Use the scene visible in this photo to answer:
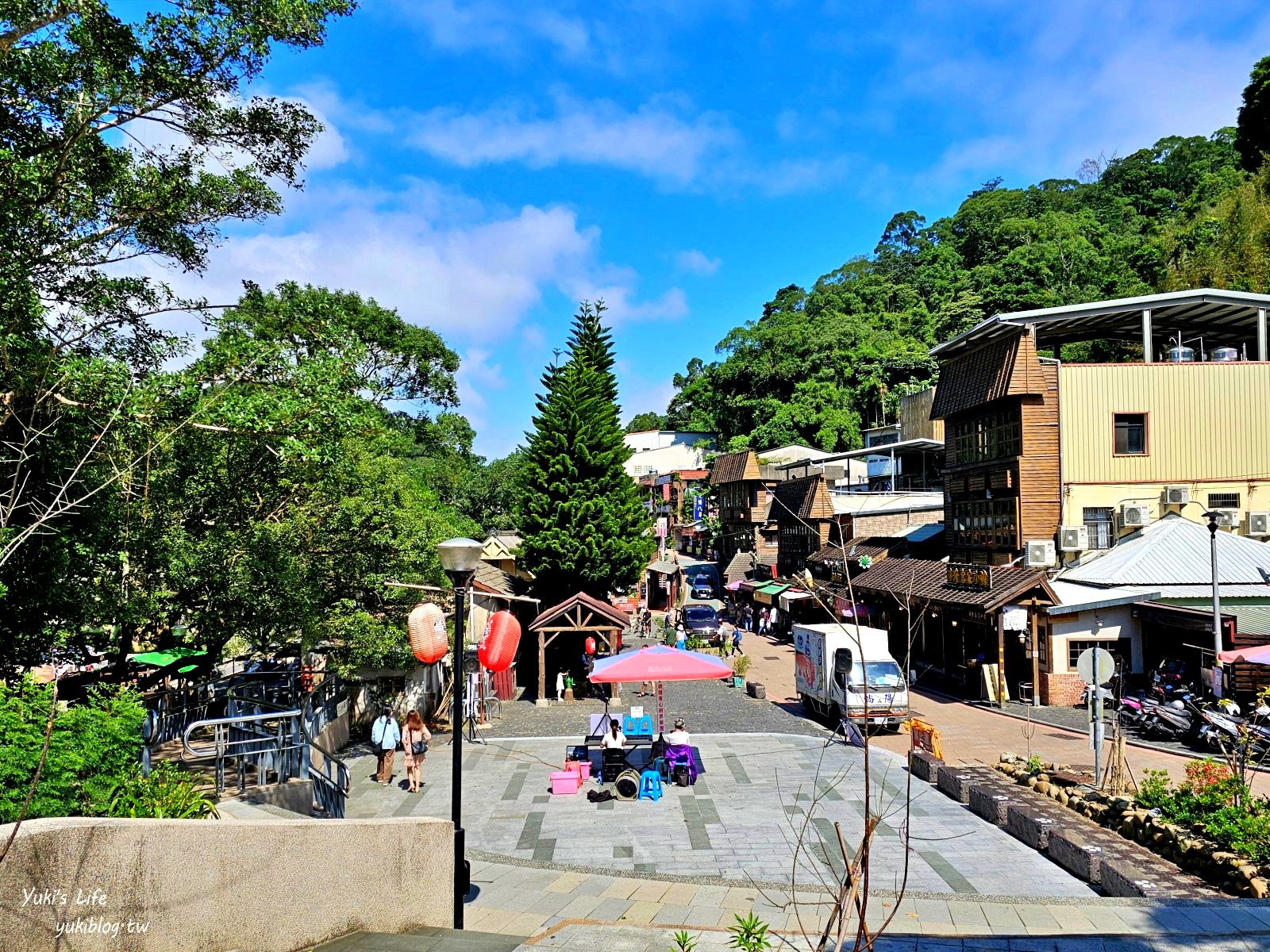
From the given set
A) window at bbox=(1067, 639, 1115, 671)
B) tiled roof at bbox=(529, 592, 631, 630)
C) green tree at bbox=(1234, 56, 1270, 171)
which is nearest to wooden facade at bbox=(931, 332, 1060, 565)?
window at bbox=(1067, 639, 1115, 671)

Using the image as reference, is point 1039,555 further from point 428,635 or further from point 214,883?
point 214,883

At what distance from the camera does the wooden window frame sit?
80.3 feet

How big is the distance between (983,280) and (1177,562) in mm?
48755

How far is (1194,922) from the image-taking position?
307 inches

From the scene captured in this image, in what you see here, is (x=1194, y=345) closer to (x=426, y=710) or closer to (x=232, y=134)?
(x=426, y=710)

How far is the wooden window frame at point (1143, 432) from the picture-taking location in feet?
80.3

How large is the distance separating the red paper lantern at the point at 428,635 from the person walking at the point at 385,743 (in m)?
2.53

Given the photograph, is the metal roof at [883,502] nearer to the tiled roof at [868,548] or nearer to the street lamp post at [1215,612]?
the tiled roof at [868,548]

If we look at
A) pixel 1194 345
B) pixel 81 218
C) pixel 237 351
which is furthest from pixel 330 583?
pixel 1194 345

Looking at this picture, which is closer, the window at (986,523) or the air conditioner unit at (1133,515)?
the air conditioner unit at (1133,515)

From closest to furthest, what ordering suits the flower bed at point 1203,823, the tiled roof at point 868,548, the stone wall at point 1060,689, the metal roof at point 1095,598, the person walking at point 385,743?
Result: 1. the flower bed at point 1203,823
2. the person walking at point 385,743
3. the metal roof at point 1095,598
4. the stone wall at point 1060,689
5. the tiled roof at point 868,548

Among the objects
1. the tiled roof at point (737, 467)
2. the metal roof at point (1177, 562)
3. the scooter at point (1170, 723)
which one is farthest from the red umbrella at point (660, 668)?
the tiled roof at point (737, 467)

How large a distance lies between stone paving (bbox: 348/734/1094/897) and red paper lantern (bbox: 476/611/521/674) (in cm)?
198

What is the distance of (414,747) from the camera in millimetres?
14352
